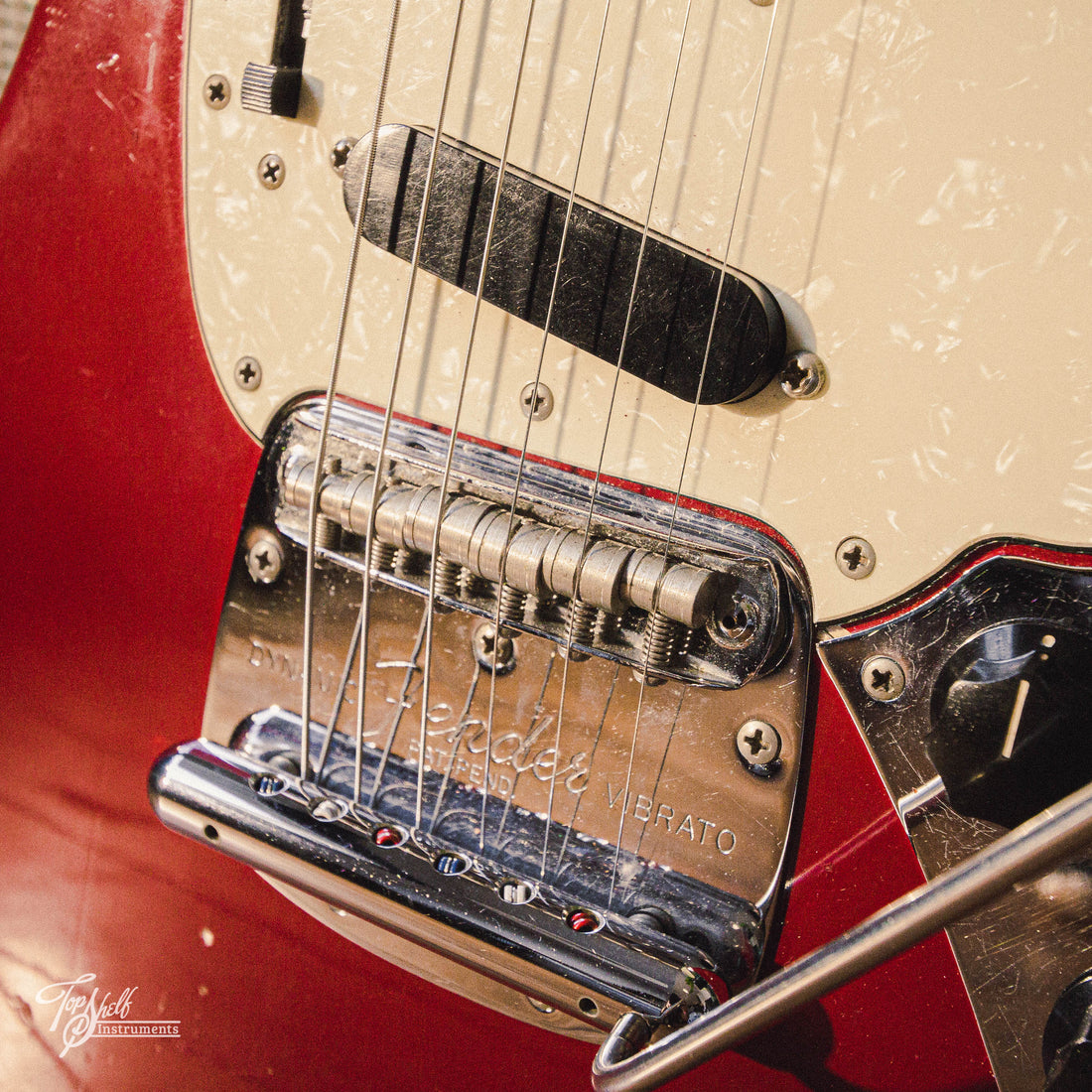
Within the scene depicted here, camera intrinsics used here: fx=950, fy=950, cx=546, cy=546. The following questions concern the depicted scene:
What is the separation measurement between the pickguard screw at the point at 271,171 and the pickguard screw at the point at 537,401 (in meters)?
0.17

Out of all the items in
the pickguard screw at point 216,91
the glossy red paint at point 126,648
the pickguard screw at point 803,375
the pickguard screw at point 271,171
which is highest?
the pickguard screw at point 216,91

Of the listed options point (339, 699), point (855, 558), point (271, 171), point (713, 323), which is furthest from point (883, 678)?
point (271, 171)

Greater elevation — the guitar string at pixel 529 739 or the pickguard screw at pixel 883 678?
the pickguard screw at pixel 883 678

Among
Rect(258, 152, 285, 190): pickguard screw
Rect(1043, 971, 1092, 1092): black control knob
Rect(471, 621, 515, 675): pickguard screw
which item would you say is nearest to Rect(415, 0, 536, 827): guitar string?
Rect(471, 621, 515, 675): pickguard screw

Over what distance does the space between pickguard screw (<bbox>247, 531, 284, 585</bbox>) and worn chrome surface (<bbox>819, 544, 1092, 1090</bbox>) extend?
27cm

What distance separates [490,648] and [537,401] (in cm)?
11

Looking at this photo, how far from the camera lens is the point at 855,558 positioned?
0.36 meters

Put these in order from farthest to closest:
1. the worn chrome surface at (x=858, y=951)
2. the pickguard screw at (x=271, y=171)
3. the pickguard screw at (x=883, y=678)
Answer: the pickguard screw at (x=271, y=171)
the pickguard screw at (x=883, y=678)
the worn chrome surface at (x=858, y=951)

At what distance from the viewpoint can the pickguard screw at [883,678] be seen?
36 cm

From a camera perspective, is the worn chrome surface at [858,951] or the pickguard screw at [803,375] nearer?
the worn chrome surface at [858,951]

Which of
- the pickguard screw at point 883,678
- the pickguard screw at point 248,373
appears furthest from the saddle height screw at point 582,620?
the pickguard screw at point 248,373

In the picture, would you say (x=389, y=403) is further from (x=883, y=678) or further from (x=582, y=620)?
(x=883, y=678)

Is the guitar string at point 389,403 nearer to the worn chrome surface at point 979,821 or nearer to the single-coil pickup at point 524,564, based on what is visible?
the single-coil pickup at point 524,564

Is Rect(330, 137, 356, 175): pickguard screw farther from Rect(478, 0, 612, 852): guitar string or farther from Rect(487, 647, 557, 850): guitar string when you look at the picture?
Rect(487, 647, 557, 850): guitar string
